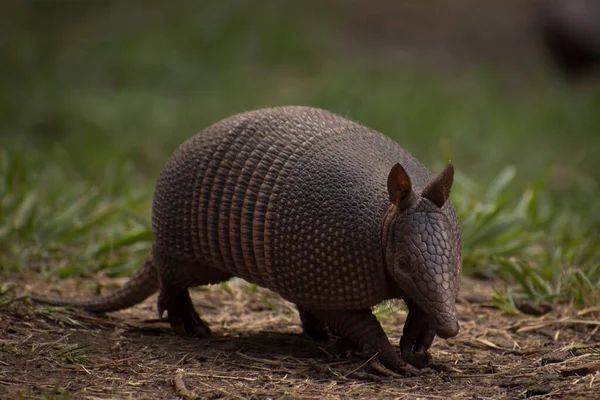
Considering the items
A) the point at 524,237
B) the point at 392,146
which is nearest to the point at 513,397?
the point at 392,146

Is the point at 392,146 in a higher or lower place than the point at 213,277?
higher

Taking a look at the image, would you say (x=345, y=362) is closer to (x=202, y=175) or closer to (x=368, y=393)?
(x=368, y=393)

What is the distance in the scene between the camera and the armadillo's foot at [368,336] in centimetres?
486

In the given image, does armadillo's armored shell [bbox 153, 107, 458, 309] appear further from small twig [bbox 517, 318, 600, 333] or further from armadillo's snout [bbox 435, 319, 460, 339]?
small twig [bbox 517, 318, 600, 333]

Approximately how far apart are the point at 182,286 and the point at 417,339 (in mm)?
1590

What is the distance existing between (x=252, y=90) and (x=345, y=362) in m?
8.75

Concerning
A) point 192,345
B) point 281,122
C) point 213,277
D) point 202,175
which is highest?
point 281,122

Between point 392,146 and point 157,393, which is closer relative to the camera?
point 157,393

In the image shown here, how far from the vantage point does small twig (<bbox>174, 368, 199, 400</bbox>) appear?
171 inches

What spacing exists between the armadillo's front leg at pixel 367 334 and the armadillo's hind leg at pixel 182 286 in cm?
95

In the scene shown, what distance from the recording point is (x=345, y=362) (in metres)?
5.04

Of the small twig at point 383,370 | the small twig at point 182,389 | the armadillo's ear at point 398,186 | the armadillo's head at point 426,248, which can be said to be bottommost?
the small twig at point 182,389

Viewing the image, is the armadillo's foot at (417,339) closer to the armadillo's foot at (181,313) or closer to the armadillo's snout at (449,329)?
the armadillo's snout at (449,329)

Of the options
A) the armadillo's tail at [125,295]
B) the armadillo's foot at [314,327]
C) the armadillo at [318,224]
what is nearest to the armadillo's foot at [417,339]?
the armadillo at [318,224]
